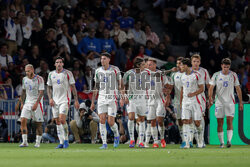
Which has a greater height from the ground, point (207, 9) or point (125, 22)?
point (207, 9)

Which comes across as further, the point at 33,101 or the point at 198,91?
the point at 33,101

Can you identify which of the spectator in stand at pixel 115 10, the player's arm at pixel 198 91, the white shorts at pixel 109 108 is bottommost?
the white shorts at pixel 109 108

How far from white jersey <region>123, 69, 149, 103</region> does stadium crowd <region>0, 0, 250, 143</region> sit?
131 inches

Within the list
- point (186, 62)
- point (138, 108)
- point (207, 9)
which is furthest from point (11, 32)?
point (207, 9)

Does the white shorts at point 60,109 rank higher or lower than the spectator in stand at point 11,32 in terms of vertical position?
lower

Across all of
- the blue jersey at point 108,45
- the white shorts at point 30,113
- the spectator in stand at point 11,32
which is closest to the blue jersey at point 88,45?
the blue jersey at point 108,45

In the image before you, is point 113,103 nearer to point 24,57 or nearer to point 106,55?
point 106,55

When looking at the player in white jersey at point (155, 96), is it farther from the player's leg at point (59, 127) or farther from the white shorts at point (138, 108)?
the player's leg at point (59, 127)

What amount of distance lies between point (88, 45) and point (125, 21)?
114 inches

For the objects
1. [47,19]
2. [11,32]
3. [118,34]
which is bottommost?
[11,32]

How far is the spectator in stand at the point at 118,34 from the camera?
Answer: 81.3 feet

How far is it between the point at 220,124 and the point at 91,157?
6005 millimetres

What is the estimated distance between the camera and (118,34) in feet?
81.5

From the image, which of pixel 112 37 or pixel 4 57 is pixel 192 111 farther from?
pixel 112 37
